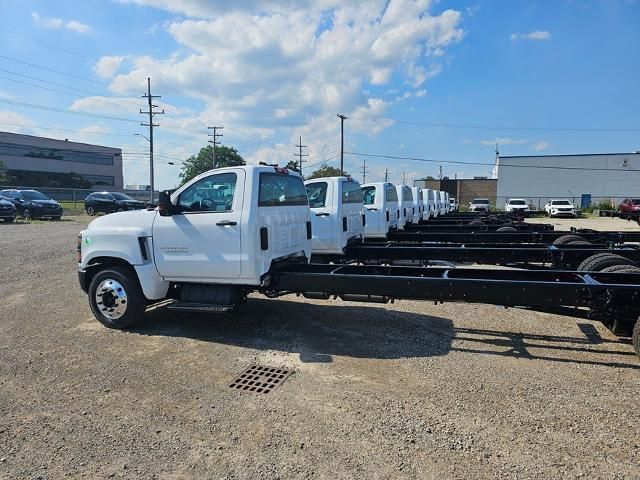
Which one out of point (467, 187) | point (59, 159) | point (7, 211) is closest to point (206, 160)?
point (59, 159)

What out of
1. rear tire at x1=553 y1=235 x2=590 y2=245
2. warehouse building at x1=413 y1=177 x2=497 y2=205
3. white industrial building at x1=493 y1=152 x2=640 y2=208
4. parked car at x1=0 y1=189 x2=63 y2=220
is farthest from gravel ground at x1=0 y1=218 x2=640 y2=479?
warehouse building at x1=413 y1=177 x2=497 y2=205

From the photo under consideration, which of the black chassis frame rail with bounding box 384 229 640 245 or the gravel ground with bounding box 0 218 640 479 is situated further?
the black chassis frame rail with bounding box 384 229 640 245

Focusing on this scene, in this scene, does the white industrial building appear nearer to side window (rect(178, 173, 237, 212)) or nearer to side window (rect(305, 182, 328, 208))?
side window (rect(305, 182, 328, 208))

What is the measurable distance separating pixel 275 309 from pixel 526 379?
12.7 ft

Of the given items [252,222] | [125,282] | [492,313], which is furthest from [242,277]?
[492,313]

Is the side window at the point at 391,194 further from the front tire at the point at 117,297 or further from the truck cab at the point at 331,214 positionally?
the front tire at the point at 117,297

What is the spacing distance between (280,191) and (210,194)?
94 cm

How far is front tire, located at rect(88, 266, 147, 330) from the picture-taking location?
6.11 m

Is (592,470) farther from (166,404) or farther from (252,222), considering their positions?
(252,222)

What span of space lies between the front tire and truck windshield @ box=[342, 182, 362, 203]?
4.47 m

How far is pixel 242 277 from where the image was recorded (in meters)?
5.64

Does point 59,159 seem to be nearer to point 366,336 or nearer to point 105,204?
point 105,204

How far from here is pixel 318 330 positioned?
20.3 ft

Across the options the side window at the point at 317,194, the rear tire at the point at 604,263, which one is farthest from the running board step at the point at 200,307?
the rear tire at the point at 604,263
